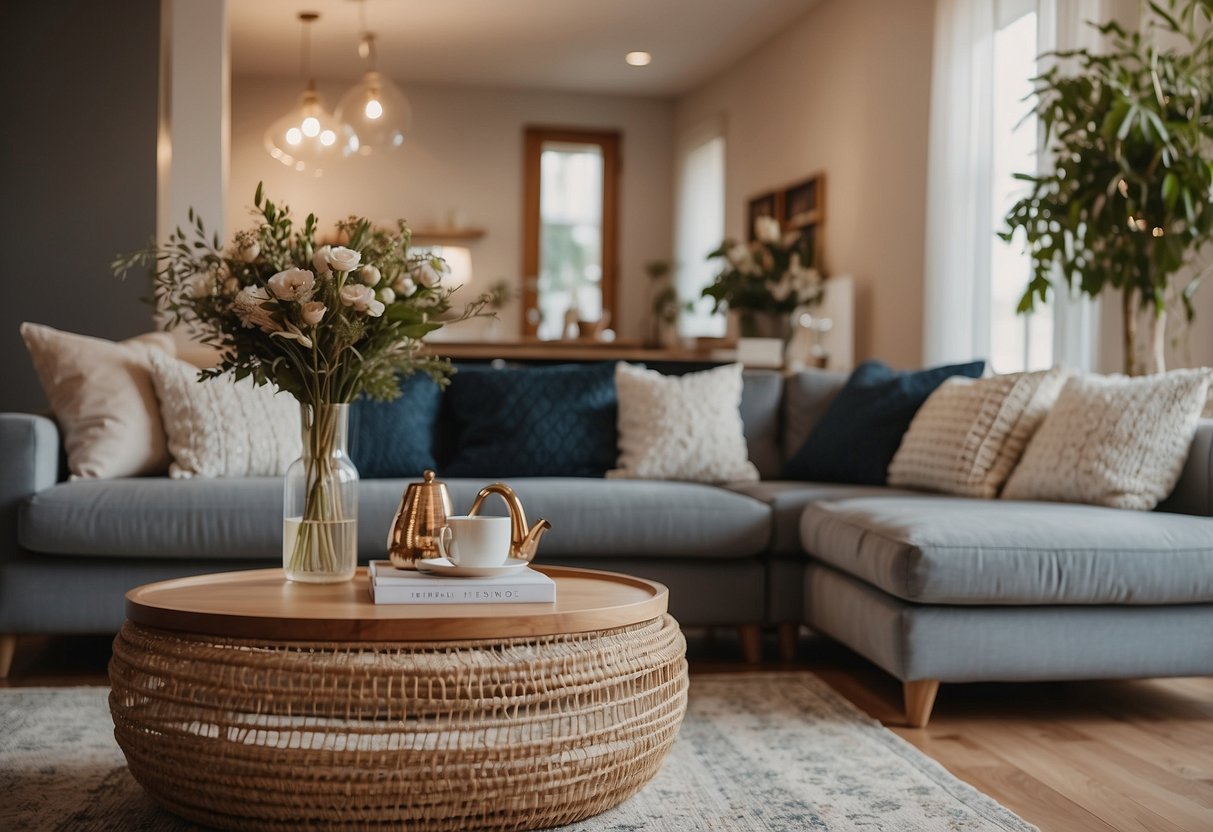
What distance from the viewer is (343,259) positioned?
2121 millimetres

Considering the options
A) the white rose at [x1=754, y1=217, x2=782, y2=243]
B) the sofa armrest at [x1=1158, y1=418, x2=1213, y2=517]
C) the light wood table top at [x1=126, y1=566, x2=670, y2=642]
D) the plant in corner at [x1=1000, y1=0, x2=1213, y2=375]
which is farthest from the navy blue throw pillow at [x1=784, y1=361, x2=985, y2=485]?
the white rose at [x1=754, y1=217, x2=782, y2=243]

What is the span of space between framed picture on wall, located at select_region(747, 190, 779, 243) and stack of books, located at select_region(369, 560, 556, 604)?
5.79 m

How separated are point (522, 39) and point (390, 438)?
15.5ft

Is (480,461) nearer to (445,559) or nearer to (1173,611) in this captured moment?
(445,559)

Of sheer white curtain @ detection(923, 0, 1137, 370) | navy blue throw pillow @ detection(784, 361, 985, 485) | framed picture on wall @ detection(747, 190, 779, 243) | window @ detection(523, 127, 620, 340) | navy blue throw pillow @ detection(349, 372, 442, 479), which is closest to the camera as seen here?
navy blue throw pillow @ detection(349, 372, 442, 479)

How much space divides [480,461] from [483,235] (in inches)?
221

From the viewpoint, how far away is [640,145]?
9.45m

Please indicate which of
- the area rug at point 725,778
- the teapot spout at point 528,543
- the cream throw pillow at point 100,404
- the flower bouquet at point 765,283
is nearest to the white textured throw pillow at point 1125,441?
the area rug at point 725,778

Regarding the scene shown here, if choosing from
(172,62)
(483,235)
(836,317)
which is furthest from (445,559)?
(483,235)

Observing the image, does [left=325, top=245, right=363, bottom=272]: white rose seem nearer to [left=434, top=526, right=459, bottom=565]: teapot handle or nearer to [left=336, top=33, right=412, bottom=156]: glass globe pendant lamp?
[left=434, top=526, right=459, bottom=565]: teapot handle

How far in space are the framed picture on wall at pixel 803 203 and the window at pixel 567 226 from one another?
2208 millimetres

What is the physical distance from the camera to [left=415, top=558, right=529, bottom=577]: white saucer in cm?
209

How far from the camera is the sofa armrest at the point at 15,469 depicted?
123 inches

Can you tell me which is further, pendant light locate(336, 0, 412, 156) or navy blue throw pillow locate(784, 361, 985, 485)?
pendant light locate(336, 0, 412, 156)
